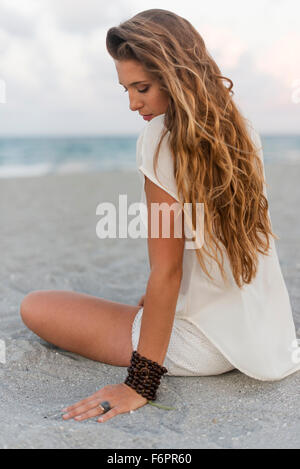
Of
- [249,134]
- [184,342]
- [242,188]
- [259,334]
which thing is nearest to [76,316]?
[184,342]

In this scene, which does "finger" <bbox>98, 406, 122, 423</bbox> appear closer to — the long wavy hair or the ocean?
the long wavy hair

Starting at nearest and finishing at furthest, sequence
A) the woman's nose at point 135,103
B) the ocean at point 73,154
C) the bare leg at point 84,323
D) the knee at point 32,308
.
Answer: the woman's nose at point 135,103
the bare leg at point 84,323
the knee at point 32,308
the ocean at point 73,154

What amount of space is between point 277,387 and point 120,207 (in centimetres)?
581

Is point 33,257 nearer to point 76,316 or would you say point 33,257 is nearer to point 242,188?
point 76,316

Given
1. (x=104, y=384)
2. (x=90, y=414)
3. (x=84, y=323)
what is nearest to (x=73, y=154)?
(x=84, y=323)

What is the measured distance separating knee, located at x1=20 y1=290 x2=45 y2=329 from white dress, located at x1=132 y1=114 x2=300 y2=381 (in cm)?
53

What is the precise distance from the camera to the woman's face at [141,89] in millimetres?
1770

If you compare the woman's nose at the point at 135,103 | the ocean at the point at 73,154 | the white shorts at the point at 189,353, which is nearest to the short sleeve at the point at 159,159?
the woman's nose at the point at 135,103

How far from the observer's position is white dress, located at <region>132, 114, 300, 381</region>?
6.48 feet

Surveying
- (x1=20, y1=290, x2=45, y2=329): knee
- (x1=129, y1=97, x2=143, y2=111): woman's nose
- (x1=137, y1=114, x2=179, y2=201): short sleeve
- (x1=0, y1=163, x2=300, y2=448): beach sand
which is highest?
(x1=129, y1=97, x2=143, y2=111): woman's nose

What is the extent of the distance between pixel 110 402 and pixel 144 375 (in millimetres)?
153

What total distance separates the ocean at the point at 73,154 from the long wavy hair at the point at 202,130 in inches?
579

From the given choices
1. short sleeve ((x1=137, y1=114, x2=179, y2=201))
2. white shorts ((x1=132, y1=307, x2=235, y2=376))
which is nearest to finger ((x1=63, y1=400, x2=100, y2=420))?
white shorts ((x1=132, y1=307, x2=235, y2=376))

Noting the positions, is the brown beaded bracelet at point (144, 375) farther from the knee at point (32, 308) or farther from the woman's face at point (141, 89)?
the woman's face at point (141, 89)
